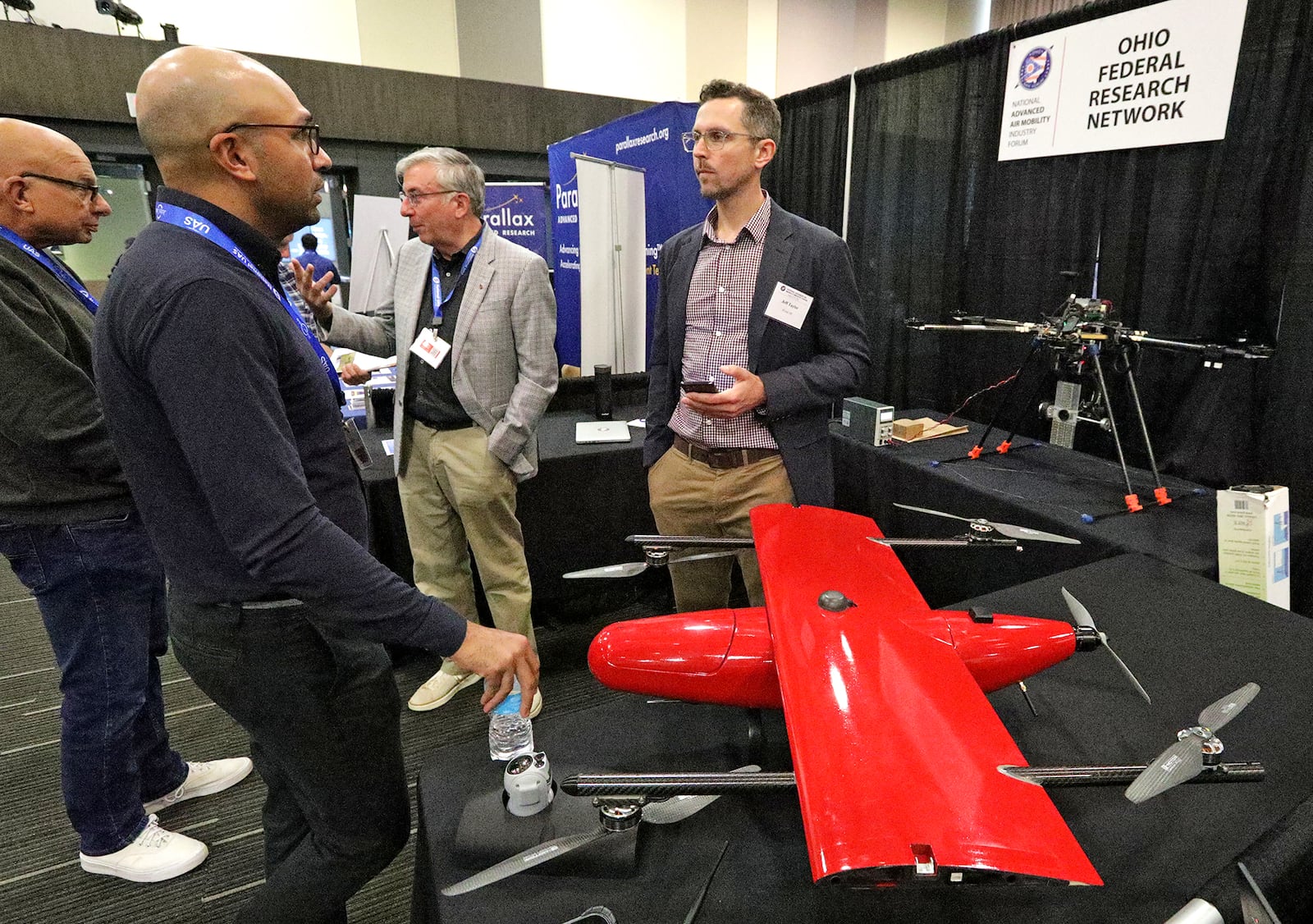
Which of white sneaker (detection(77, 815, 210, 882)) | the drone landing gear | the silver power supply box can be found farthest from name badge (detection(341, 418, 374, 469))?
the silver power supply box

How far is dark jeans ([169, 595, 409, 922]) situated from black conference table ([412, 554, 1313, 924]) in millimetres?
122

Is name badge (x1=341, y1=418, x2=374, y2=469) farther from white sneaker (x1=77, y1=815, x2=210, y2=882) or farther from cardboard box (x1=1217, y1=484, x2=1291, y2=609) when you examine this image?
cardboard box (x1=1217, y1=484, x2=1291, y2=609)

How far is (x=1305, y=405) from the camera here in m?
2.56

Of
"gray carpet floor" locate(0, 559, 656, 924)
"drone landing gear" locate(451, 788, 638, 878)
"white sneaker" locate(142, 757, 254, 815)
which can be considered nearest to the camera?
"drone landing gear" locate(451, 788, 638, 878)

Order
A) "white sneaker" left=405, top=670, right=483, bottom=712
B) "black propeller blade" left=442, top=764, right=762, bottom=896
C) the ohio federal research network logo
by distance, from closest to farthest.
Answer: "black propeller blade" left=442, top=764, right=762, bottom=896
"white sneaker" left=405, top=670, right=483, bottom=712
the ohio federal research network logo

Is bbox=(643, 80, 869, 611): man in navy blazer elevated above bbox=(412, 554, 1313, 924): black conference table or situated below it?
above

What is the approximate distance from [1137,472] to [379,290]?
5485mm

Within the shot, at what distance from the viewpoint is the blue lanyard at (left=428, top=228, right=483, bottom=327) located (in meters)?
2.24

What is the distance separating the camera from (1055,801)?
1037 millimetres

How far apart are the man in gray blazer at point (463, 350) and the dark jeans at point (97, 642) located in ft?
2.75

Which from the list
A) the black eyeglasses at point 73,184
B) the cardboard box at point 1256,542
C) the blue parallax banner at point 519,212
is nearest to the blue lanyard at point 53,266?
the black eyeglasses at point 73,184

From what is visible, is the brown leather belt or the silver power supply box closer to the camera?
the brown leather belt

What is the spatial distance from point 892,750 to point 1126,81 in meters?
3.38

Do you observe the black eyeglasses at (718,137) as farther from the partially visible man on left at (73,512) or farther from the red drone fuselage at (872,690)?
the partially visible man on left at (73,512)
